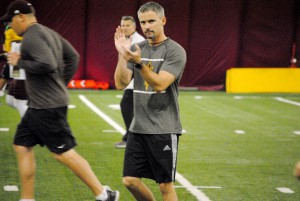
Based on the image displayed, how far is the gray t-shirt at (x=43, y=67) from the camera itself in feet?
20.5

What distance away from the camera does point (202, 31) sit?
2288cm

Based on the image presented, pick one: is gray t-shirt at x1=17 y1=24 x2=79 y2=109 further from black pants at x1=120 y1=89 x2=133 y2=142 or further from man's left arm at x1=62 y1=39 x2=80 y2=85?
black pants at x1=120 y1=89 x2=133 y2=142

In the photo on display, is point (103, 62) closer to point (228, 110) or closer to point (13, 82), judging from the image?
point (228, 110)

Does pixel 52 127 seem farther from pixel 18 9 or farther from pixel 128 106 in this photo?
pixel 128 106

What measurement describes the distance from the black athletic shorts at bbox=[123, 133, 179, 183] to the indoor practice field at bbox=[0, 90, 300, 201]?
175 centimetres

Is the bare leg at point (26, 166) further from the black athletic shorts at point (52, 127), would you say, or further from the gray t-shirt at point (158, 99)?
the gray t-shirt at point (158, 99)

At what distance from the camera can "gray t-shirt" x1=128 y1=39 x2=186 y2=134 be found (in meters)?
5.89

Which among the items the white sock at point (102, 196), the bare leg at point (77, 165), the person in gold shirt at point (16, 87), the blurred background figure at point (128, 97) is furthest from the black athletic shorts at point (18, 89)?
the white sock at point (102, 196)

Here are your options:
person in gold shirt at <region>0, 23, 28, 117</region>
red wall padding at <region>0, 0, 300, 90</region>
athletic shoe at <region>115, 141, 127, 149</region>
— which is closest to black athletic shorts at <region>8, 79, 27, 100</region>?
person in gold shirt at <region>0, 23, 28, 117</region>

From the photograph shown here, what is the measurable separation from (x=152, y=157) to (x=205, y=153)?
192 inches

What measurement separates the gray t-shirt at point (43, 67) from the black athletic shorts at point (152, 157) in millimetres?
898

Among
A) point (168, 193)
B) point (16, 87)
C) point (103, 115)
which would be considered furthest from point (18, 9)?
point (103, 115)

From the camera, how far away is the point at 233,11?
22.8 meters

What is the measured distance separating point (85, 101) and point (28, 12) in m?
11.5
